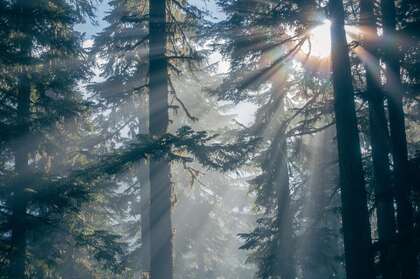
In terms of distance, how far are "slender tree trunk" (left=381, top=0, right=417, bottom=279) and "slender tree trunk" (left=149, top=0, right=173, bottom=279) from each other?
6.03 meters

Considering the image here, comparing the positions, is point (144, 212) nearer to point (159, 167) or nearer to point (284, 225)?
point (284, 225)

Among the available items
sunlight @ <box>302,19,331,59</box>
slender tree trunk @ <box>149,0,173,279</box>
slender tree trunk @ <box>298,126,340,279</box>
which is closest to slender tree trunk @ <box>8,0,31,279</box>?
slender tree trunk @ <box>149,0,173,279</box>

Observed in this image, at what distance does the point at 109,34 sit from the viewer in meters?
22.8

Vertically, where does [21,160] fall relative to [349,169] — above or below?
above

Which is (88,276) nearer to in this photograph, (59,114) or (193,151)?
(59,114)

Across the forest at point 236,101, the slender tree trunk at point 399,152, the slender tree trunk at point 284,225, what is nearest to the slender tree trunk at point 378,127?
the forest at point 236,101

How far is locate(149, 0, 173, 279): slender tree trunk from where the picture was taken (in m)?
11.0

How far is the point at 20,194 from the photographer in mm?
12000

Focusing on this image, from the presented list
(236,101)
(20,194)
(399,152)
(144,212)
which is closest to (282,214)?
(236,101)

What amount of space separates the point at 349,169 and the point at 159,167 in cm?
517

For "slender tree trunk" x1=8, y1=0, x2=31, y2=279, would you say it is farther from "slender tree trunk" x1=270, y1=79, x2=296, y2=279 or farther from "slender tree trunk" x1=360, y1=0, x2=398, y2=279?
"slender tree trunk" x1=360, y1=0, x2=398, y2=279

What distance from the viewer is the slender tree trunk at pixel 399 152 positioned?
923 centimetres

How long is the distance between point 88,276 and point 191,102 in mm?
12230

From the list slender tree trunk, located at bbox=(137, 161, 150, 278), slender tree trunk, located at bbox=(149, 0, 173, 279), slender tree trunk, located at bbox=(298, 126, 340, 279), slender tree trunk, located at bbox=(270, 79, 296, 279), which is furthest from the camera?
slender tree trunk, located at bbox=(137, 161, 150, 278)
